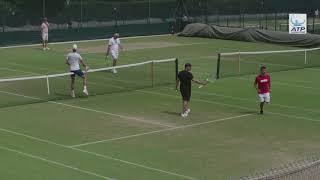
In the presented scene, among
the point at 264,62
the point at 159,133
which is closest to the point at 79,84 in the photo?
the point at 159,133

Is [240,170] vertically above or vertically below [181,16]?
below

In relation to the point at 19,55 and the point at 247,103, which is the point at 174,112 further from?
the point at 19,55

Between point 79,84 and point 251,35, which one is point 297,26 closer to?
point 251,35

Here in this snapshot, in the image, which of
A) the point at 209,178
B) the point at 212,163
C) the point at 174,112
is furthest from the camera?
the point at 174,112

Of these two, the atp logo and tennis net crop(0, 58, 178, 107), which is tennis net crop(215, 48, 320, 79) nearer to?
tennis net crop(0, 58, 178, 107)

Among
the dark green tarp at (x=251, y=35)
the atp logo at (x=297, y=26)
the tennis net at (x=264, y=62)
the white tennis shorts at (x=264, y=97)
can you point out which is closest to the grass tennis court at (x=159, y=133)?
the white tennis shorts at (x=264, y=97)

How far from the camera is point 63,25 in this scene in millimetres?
54438

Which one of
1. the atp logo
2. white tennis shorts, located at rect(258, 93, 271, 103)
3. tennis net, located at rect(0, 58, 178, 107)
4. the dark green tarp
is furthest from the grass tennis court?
the atp logo

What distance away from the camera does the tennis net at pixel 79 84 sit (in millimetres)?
24828

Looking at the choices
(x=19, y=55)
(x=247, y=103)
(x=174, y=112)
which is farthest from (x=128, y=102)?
(x=19, y=55)

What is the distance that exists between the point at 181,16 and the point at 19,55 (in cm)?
1949

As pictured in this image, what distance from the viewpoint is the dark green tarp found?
151 ft

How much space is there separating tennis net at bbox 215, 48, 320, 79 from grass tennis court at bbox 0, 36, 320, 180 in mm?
2031

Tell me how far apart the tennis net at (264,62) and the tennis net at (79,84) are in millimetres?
3097
